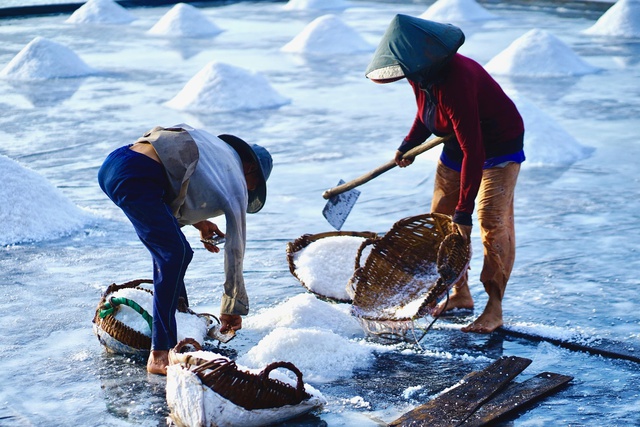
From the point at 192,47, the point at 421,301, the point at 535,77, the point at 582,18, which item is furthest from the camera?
the point at 582,18

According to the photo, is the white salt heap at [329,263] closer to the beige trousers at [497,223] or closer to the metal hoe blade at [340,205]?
the metal hoe blade at [340,205]

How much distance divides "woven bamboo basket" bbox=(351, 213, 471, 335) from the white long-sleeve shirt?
577 mm

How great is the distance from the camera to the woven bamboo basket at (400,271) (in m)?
3.42

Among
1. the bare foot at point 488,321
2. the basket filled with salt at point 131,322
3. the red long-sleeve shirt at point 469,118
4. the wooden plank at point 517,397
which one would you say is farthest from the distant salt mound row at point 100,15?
the wooden plank at point 517,397

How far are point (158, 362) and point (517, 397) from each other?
1.08 meters

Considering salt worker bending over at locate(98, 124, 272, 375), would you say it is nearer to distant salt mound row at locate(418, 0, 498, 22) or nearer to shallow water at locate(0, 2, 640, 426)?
shallow water at locate(0, 2, 640, 426)

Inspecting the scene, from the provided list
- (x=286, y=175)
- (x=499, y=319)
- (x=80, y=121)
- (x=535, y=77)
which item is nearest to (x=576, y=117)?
(x=535, y=77)

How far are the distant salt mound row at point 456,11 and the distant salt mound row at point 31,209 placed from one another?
32.0 feet

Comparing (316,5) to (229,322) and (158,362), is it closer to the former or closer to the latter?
(229,322)

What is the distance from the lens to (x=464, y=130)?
10.2ft

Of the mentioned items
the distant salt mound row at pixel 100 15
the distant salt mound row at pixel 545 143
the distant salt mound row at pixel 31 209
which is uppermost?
the distant salt mound row at pixel 31 209

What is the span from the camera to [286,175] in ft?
19.2

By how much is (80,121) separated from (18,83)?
2.30m

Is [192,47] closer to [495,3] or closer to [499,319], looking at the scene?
[495,3]
